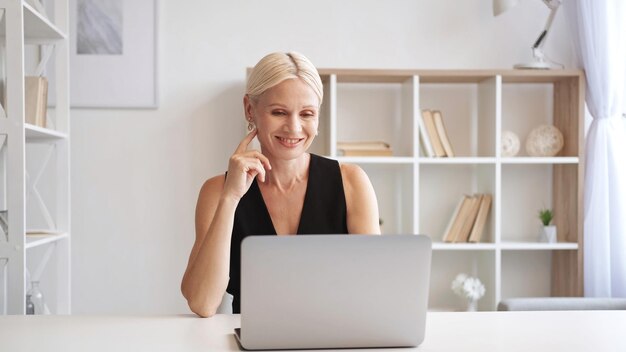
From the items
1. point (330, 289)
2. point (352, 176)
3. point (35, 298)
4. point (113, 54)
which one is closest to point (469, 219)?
point (352, 176)

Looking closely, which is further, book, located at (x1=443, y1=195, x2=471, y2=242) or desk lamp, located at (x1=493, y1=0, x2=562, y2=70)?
book, located at (x1=443, y1=195, x2=471, y2=242)

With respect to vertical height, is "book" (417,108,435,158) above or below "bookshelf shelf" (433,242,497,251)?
above

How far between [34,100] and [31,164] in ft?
2.74

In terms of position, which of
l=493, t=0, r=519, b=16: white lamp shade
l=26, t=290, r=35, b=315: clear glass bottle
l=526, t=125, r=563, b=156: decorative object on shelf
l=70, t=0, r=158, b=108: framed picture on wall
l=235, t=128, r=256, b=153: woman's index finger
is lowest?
l=26, t=290, r=35, b=315: clear glass bottle

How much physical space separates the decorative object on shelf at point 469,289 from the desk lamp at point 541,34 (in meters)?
1.03

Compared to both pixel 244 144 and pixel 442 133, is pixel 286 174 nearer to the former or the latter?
pixel 244 144

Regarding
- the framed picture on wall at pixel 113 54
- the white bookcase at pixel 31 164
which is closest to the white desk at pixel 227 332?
the white bookcase at pixel 31 164

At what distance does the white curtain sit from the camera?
3.69 m

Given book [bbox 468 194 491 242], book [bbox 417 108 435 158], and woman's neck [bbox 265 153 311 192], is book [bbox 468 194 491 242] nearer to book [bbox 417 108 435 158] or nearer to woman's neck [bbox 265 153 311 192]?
book [bbox 417 108 435 158]

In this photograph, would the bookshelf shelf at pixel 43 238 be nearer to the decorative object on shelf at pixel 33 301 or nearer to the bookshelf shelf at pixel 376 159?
the decorative object on shelf at pixel 33 301

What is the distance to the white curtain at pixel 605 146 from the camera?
12.1ft

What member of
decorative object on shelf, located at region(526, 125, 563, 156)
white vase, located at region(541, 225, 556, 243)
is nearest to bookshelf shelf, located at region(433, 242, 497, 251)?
white vase, located at region(541, 225, 556, 243)

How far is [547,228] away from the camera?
12.8 feet

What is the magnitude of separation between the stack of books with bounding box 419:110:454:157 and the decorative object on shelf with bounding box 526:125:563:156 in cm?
41
